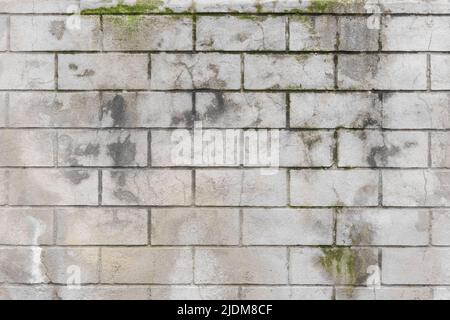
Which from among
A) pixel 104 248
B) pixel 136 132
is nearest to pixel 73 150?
pixel 136 132

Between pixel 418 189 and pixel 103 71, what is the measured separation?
88.5 inches

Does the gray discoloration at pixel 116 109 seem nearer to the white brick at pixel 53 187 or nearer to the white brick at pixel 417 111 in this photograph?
the white brick at pixel 53 187

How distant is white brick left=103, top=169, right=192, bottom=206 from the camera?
3848 mm

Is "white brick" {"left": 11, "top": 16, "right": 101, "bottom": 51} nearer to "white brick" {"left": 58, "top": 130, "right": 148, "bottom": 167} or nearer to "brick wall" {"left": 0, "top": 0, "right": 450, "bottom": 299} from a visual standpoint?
"brick wall" {"left": 0, "top": 0, "right": 450, "bottom": 299}

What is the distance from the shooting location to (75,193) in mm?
3855

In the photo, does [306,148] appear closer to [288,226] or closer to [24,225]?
[288,226]

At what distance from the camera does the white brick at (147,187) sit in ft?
12.6

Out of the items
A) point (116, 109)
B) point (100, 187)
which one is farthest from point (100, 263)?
point (116, 109)

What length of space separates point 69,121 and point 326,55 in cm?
178

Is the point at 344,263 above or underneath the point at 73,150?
underneath

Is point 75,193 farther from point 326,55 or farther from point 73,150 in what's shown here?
point 326,55

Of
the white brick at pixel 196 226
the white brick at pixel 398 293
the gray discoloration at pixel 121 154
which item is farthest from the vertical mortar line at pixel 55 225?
the white brick at pixel 398 293

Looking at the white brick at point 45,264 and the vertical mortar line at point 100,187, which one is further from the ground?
the vertical mortar line at point 100,187

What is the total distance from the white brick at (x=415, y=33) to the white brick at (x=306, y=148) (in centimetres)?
74
